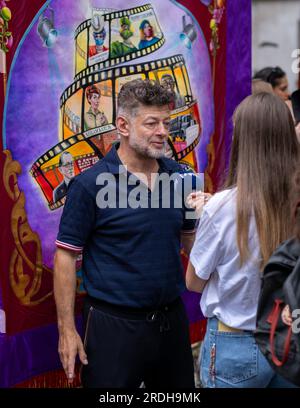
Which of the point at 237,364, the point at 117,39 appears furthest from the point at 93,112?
the point at 237,364

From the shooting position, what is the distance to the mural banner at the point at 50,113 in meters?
2.85

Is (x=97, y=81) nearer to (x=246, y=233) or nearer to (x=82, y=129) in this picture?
(x=82, y=129)

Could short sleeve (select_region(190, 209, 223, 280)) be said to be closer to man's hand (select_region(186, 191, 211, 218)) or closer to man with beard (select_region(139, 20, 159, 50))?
man's hand (select_region(186, 191, 211, 218))

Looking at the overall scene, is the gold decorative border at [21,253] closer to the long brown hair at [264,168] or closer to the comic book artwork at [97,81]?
the comic book artwork at [97,81]

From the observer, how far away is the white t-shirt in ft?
7.97

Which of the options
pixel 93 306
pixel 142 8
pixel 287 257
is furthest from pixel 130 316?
pixel 142 8

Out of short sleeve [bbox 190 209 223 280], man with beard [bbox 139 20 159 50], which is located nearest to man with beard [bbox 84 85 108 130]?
man with beard [bbox 139 20 159 50]

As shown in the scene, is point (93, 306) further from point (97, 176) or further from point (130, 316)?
point (97, 176)

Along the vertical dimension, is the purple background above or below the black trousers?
above

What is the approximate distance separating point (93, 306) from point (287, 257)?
1.15m

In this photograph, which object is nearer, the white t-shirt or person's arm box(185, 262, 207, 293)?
the white t-shirt

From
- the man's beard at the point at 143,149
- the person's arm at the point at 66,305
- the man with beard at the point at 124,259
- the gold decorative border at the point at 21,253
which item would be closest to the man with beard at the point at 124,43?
the man with beard at the point at 124,259

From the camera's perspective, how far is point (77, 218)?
108 inches
